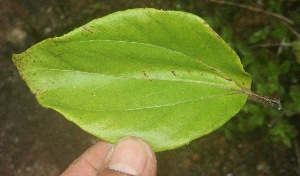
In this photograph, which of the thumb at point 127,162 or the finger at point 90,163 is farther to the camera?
the finger at point 90,163

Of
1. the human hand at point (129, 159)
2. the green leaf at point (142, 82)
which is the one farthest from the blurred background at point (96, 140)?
the green leaf at point (142, 82)

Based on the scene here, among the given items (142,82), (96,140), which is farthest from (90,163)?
(142,82)

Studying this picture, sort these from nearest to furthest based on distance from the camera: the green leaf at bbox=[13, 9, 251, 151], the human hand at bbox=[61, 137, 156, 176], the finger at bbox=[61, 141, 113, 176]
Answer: the green leaf at bbox=[13, 9, 251, 151] → the human hand at bbox=[61, 137, 156, 176] → the finger at bbox=[61, 141, 113, 176]

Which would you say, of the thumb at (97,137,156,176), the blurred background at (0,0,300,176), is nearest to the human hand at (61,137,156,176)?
the thumb at (97,137,156,176)

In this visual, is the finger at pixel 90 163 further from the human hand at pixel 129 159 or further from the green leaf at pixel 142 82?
the green leaf at pixel 142 82

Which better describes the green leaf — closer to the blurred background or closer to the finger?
the finger
